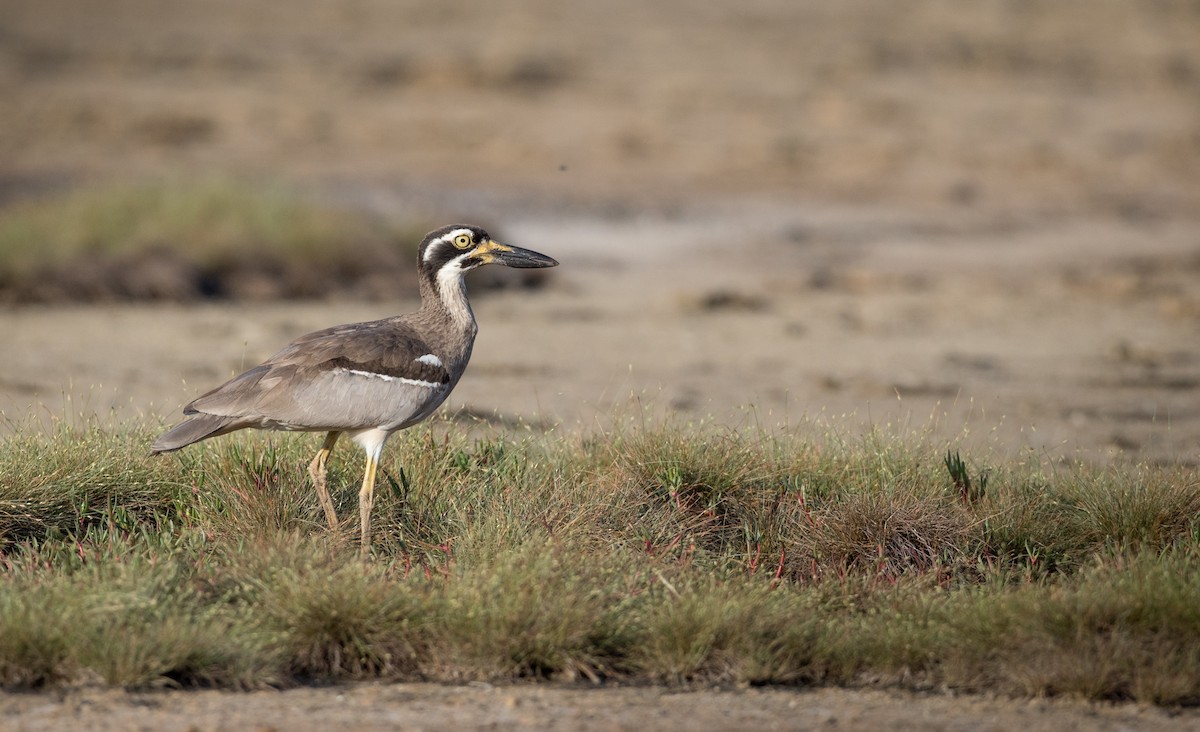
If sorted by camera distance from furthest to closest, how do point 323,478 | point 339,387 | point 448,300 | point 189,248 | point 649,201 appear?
point 649,201, point 189,248, point 448,300, point 323,478, point 339,387

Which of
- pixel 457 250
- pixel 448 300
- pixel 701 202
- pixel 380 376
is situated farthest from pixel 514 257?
pixel 701 202

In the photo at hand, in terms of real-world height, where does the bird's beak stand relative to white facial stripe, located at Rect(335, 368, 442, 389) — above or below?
above

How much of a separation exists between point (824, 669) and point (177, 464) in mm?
2982

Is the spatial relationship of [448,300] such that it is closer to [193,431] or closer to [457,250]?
[457,250]

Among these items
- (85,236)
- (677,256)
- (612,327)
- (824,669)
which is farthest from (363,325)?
(677,256)

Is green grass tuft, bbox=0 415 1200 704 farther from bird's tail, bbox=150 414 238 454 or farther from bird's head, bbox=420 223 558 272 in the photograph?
bird's head, bbox=420 223 558 272

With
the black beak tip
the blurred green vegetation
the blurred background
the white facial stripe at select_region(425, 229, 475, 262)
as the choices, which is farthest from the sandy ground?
the white facial stripe at select_region(425, 229, 475, 262)

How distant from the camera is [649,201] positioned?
22594 mm

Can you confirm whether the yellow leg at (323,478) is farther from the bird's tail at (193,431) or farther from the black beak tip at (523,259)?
the black beak tip at (523,259)

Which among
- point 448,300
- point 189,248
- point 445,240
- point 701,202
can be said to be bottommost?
point 701,202

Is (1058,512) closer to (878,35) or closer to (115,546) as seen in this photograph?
(115,546)

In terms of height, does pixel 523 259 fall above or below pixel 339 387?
above

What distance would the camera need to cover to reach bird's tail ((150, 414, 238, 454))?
6059 millimetres

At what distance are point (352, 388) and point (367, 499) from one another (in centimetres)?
45
